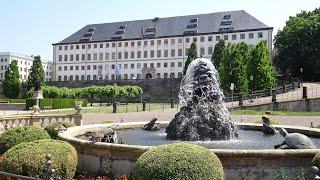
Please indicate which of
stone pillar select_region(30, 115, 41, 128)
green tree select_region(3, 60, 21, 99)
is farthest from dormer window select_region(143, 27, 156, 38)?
stone pillar select_region(30, 115, 41, 128)

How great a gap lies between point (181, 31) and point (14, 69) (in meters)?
37.3

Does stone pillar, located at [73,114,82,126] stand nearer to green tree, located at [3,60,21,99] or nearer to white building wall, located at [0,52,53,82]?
green tree, located at [3,60,21,99]

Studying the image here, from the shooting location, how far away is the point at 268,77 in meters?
55.9

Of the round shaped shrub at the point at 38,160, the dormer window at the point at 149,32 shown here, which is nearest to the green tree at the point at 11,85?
the dormer window at the point at 149,32

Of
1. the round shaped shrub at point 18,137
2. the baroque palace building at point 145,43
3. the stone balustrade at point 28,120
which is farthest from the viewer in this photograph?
the baroque palace building at point 145,43

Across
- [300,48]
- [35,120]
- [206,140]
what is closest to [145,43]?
[300,48]

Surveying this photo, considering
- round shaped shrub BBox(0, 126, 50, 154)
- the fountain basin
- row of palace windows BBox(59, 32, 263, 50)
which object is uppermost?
row of palace windows BBox(59, 32, 263, 50)

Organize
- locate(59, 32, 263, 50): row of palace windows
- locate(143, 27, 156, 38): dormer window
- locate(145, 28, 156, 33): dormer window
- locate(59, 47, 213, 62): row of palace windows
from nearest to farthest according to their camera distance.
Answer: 1. locate(59, 32, 263, 50): row of palace windows
2. locate(59, 47, 213, 62): row of palace windows
3. locate(143, 27, 156, 38): dormer window
4. locate(145, 28, 156, 33): dormer window

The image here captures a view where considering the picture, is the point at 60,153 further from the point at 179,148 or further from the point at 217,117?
the point at 217,117

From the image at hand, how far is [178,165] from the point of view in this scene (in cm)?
660

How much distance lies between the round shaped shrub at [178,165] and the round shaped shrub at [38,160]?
1.79 m

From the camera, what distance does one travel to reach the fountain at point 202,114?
13133 mm

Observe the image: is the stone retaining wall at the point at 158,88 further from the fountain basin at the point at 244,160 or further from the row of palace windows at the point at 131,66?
the fountain basin at the point at 244,160

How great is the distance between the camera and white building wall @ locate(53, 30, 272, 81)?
99.2 metres
